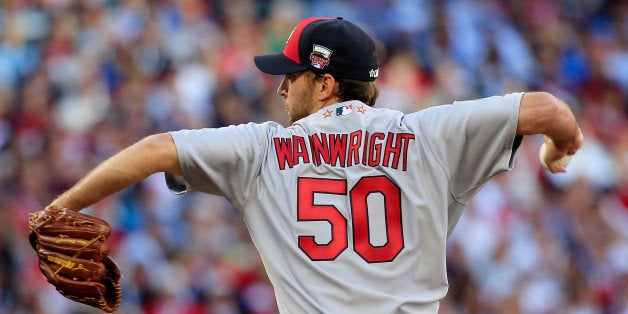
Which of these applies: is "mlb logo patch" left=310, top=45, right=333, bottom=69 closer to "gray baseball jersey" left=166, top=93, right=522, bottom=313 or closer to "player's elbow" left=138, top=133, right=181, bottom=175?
"gray baseball jersey" left=166, top=93, right=522, bottom=313

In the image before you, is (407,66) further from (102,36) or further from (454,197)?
(454,197)

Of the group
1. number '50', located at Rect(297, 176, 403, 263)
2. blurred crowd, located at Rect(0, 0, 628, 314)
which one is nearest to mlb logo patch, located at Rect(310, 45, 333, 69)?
number '50', located at Rect(297, 176, 403, 263)

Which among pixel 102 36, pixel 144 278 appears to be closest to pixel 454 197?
pixel 144 278

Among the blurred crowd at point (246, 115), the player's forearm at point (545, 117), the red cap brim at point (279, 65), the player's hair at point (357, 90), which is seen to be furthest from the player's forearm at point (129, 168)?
the blurred crowd at point (246, 115)

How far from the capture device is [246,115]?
8922mm

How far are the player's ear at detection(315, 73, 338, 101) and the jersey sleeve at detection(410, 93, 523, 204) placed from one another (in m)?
0.33

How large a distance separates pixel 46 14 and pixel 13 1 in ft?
1.38

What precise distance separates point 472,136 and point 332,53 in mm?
551

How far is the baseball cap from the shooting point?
367 cm

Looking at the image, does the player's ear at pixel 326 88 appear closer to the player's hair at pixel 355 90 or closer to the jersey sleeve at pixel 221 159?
the player's hair at pixel 355 90

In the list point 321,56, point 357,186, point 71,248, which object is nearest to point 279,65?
point 321,56

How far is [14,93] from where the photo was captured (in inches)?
361

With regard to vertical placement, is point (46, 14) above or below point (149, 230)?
above

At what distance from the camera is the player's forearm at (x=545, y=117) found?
3.29 metres
